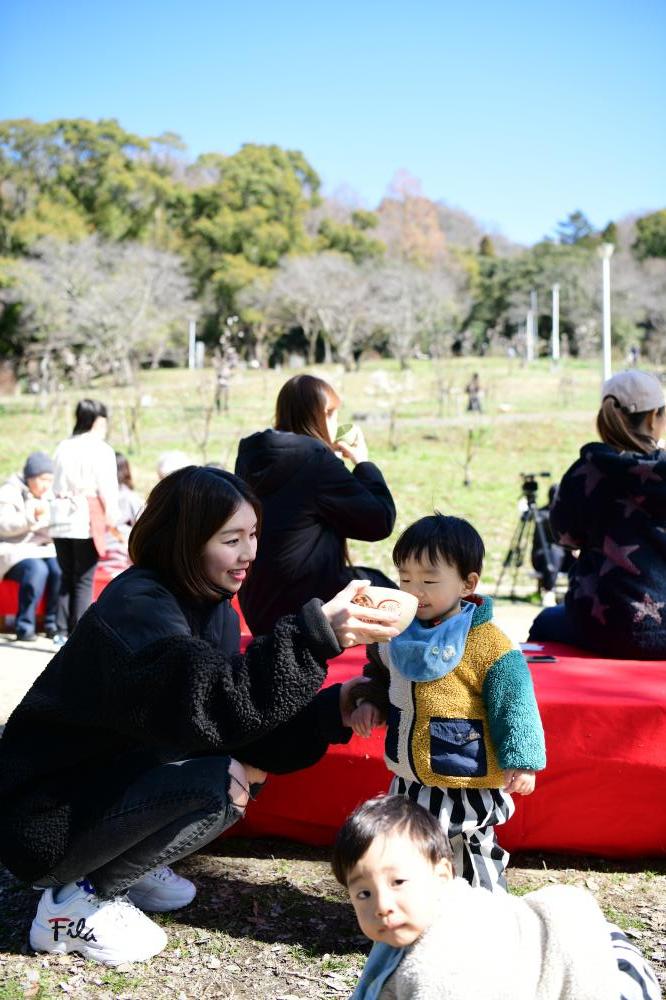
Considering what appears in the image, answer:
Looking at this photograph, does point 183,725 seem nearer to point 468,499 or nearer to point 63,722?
point 63,722

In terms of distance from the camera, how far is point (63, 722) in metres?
2.19

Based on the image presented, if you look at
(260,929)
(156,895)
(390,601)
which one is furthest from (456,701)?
(156,895)

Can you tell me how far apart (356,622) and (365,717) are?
1.57 ft

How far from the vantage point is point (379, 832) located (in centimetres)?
158

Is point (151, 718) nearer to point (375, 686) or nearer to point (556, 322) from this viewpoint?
point (375, 686)

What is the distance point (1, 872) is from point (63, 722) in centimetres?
90

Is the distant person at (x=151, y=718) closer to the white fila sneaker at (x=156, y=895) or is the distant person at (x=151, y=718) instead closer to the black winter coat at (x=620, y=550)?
the white fila sneaker at (x=156, y=895)

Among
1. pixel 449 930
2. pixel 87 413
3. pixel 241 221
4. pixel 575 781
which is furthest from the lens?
pixel 241 221

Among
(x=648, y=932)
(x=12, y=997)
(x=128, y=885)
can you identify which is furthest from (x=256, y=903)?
(x=648, y=932)

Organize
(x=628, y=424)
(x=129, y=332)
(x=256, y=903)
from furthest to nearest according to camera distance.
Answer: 1. (x=129, y=332)
2. (x=628, y=424)
3. (x=256, y=903)

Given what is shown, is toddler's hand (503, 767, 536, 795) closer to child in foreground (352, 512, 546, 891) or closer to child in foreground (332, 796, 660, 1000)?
child in foreground (352, 512, 546, 891)

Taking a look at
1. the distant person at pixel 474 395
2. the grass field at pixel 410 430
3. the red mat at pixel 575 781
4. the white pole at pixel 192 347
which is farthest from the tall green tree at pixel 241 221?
the red mat at pixel 575 781

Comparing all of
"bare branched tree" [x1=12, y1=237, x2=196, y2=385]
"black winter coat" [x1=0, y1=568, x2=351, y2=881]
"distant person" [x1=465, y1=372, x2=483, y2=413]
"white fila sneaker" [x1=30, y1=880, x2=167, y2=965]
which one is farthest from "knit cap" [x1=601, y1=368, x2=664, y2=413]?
"bare branched tree" [x1=12, y1=237, x2=196, y2=385]

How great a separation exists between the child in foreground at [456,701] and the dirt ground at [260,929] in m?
0.39
